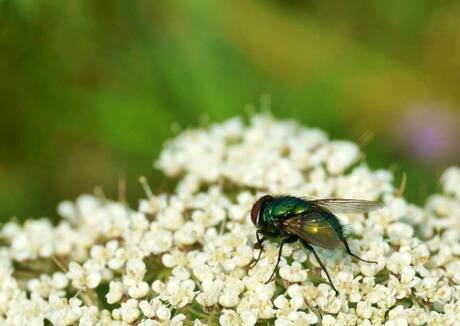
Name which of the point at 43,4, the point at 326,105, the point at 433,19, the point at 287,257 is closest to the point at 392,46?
the point at 433,19

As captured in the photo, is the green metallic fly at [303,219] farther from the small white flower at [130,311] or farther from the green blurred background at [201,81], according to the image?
the green blurred background at [201,81]

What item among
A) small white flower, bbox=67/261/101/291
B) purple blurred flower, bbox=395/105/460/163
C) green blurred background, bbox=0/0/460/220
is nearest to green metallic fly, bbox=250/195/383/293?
small white flower, bbox=67/261/101/291

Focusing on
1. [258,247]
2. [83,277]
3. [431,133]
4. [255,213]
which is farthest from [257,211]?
[431,133]

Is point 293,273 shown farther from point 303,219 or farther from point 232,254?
point 232,254

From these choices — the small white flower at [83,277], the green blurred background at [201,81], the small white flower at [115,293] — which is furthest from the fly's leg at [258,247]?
the green blurred background at [201,81]

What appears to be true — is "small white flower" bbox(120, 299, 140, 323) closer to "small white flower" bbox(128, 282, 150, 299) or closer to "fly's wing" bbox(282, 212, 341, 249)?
"small white flower" bbox(128, 282, 150, 299)
